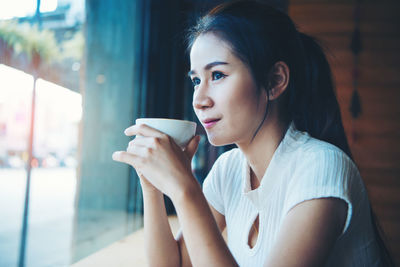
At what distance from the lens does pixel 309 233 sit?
0.63 meters

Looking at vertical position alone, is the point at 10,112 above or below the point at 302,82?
below

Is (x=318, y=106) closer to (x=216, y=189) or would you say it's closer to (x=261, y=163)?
(x=261, y=163)

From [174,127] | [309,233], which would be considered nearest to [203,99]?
Result: [174,127]

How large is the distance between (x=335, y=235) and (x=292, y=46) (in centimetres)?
52

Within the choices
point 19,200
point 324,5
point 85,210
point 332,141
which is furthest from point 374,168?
point 19,200

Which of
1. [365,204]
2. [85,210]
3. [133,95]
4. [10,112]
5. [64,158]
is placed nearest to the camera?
[365,204]

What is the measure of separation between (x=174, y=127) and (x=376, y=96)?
249 cm

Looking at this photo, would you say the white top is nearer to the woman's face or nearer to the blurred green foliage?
the woman's face

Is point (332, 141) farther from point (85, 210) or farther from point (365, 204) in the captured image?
point (85, 210)

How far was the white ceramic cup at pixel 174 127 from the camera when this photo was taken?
674 mm

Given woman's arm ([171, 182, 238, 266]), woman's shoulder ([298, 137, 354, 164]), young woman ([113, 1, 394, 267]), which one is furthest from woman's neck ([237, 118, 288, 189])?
woman's arm ([171, 182, 238, 266])

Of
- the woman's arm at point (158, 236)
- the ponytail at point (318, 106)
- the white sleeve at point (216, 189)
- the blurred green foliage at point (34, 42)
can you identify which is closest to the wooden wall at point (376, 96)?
the ponytail at point (318, 106)

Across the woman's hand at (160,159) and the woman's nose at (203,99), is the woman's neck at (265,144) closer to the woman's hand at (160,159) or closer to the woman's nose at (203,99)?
the woman's nose at (203,99)

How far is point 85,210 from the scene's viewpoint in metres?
1.97
